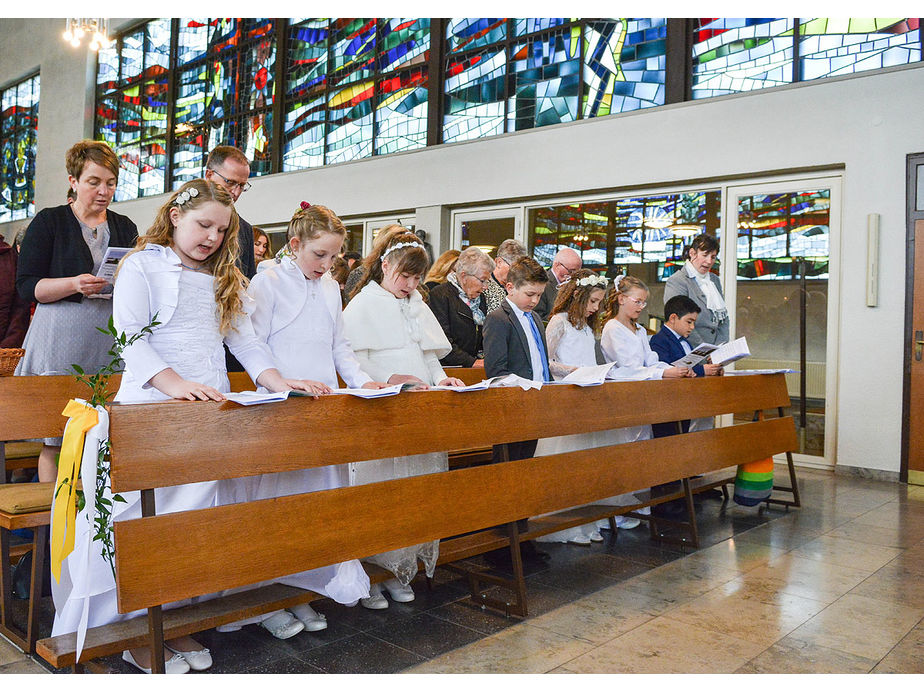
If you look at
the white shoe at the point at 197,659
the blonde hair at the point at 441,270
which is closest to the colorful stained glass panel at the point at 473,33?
the blonde hair at the point at 441,270

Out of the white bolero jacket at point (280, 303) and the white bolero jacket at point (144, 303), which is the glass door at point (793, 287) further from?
the white bolero jacket at point (144, 303)

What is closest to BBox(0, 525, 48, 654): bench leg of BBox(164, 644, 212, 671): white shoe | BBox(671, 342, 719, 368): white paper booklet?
BBox(164, 644, 212, 671): white shoe

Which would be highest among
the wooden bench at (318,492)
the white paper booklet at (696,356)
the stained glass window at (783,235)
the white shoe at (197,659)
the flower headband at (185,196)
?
the stained glass window at (783,235)

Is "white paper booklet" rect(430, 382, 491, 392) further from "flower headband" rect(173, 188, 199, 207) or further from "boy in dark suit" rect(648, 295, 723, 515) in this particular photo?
"boy in dark suit" rect(648, 295, 723, 515)

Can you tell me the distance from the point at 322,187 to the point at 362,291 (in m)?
6.58

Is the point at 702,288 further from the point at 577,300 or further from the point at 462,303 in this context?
the point at 462,303

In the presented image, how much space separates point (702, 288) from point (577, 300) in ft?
4.77

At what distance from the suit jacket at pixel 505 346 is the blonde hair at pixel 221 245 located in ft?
4.18

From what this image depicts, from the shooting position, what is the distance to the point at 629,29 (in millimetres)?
6852

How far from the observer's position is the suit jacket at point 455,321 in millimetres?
4242

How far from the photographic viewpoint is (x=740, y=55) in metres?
6.23

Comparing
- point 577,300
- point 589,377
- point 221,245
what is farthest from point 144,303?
point 577,300

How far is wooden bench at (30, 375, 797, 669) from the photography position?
6.04 ft

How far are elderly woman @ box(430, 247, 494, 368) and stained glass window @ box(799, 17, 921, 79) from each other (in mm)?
3282
